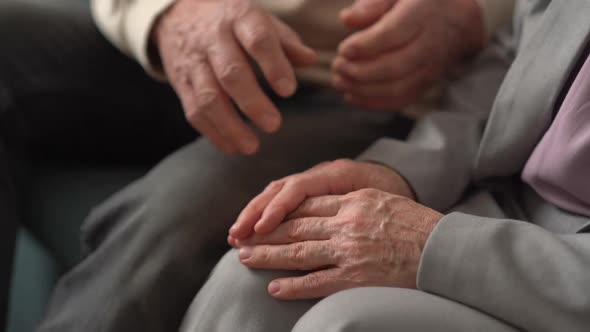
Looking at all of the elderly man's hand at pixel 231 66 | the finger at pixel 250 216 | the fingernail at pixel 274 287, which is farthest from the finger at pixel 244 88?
the fingernail at pixel 274 287

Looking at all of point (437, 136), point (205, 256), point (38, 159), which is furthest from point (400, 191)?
point (38, 159)

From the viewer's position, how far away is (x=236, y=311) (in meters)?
0.58

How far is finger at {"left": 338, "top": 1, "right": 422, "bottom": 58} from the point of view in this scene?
0.78 meters

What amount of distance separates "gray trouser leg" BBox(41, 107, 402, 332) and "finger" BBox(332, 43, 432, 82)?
0.10 meters

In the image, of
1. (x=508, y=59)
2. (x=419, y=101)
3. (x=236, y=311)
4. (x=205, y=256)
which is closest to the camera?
(x=236, y=311)

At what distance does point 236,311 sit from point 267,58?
28cm

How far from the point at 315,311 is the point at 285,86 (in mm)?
275

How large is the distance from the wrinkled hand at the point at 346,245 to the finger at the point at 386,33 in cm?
23

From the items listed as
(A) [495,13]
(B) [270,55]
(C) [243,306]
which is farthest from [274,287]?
(A) [495,13]

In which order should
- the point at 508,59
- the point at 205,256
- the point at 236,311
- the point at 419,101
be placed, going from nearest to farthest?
the point at 236,311
the point at 205,256
the point at 508,59
the point at 419,101

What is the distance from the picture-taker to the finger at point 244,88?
0.71 meters

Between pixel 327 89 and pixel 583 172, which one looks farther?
pixel 327 89

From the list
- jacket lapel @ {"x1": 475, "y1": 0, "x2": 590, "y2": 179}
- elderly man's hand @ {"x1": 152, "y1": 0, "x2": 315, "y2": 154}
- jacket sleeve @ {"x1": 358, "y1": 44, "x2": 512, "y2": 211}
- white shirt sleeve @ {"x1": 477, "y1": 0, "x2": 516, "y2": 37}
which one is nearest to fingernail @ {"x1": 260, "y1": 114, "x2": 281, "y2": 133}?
elderly man's hand @ {"x1": 152, "y1": 0, "x2": 315, "y2": 154}

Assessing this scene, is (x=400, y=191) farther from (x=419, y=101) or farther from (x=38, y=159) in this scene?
(x=38, y=159)
